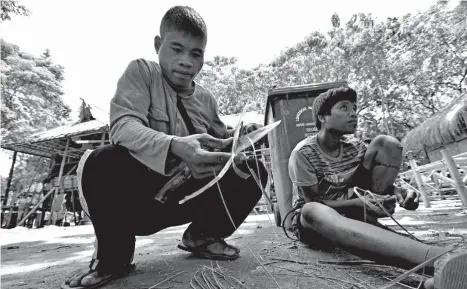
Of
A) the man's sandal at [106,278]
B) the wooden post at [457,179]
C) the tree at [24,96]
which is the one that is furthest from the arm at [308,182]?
the tree at [24,96]

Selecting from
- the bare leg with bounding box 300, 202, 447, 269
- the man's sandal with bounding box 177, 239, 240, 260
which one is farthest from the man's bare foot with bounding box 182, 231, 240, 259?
the bare leg with bounding box 300, 202, 447, 269

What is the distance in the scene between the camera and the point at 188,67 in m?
1.69

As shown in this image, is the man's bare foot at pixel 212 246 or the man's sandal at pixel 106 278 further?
the man's bare foot at pixel 212 246

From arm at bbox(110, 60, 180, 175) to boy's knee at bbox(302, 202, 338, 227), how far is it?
0.79 metres

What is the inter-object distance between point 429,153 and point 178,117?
1673cm

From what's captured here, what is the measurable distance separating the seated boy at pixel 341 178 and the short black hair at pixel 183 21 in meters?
1.03

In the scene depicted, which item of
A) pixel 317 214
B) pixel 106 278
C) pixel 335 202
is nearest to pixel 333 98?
pixel 335 202

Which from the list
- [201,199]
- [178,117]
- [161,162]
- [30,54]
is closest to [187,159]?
[161,162]

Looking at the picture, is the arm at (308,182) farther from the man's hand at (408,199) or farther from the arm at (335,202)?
the man's hand at (408,199)

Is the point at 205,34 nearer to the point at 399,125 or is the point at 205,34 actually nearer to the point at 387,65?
the point at 387,65

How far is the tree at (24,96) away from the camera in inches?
531

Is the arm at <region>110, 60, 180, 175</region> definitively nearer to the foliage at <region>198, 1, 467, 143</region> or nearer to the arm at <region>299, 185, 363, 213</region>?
the arm at <region>299, 185, 363, 213</region>

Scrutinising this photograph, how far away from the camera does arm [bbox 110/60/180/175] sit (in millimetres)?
1311

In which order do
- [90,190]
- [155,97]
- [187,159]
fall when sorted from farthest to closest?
[155,97] < [90,190] < [187,159]
